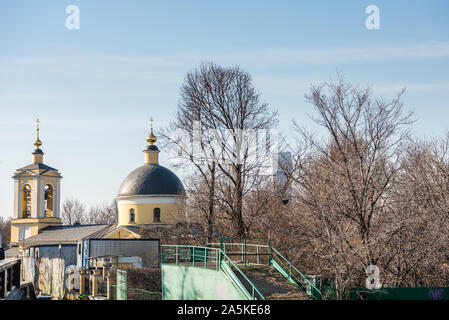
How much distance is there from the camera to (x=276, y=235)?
83.9 ft

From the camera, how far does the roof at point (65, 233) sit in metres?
60.0

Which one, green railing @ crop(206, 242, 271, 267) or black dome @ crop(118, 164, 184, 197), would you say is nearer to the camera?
green railing @ crop(206, 242, 271, 267)

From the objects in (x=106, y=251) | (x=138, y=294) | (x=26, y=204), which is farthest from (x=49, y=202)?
(x=138, y=294)

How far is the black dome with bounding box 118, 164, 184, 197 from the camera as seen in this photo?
57.1m

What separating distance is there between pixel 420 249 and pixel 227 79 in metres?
15.5

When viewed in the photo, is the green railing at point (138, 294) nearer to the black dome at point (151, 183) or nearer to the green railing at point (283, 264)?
the green railing at point (283, 264)

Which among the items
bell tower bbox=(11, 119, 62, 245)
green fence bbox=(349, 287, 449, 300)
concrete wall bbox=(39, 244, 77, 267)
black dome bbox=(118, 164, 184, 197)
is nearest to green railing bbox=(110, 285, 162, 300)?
green fence bbox=(349, 287, 449, 300)

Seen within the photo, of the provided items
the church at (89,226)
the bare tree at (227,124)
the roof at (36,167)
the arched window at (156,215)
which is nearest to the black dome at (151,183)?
the church at (89,226)

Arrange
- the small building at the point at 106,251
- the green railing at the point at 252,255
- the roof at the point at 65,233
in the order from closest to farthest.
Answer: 1. the green railing at the point at 252,255
2. the small building at the point at 106,251
3. the roof at the point at 65,233

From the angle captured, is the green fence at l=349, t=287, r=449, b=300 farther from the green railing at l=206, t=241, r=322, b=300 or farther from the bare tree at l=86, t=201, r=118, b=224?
the bare tree at l=86, t=201, r=118, b=224

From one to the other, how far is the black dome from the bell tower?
9839mm

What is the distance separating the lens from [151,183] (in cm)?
5734
